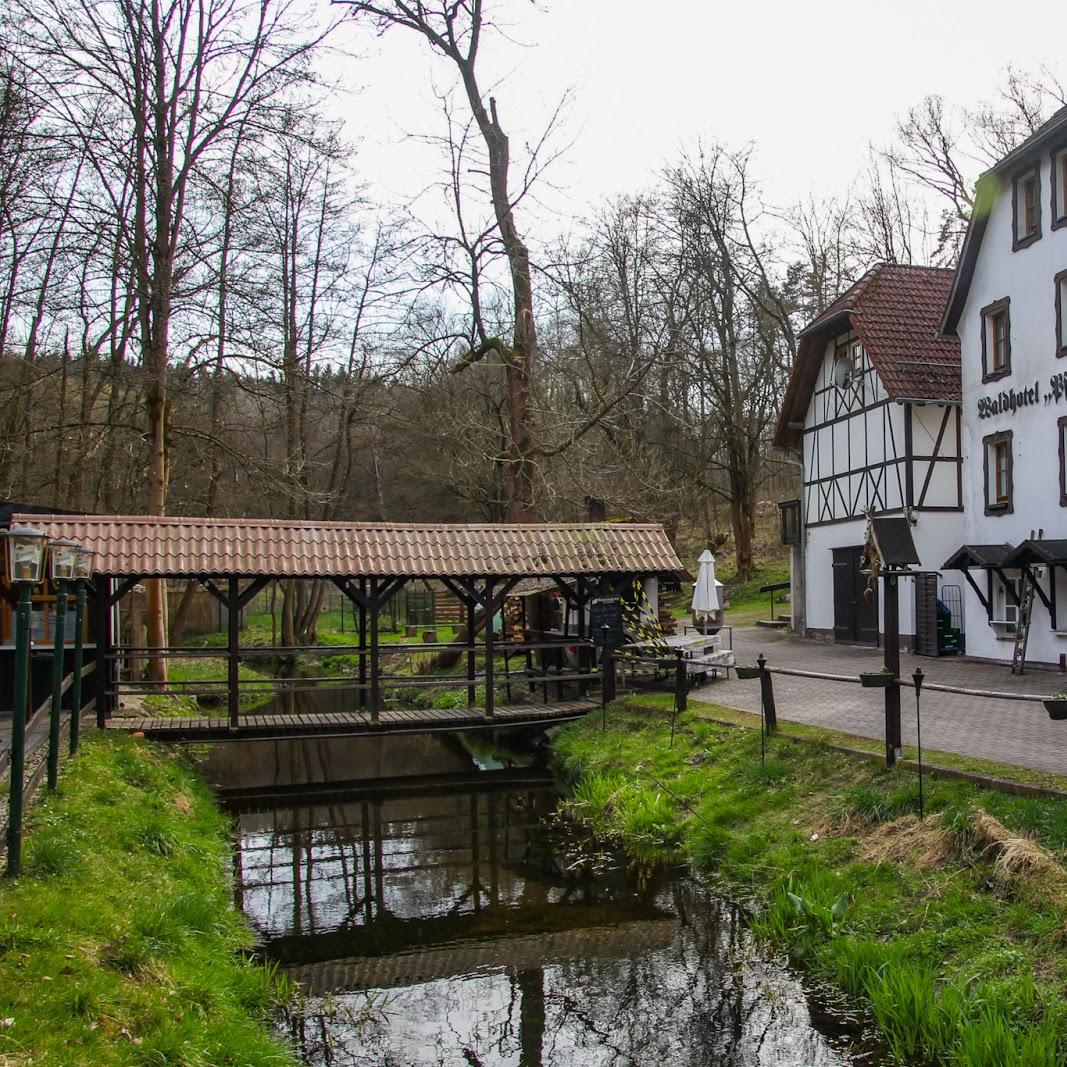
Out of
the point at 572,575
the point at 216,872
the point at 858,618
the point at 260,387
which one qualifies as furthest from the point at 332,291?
the point at 216,872

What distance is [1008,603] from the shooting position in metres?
18.9

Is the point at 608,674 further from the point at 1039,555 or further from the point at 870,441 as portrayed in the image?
the point at 870,441

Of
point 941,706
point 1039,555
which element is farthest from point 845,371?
point 941,706

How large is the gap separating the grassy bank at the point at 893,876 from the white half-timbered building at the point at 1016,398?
8.58 m

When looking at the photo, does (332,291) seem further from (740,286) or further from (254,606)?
(254,606)

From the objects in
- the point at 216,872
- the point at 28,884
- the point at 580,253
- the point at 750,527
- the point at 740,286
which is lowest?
the point at 216,872

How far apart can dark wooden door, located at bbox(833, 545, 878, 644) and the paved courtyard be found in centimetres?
149

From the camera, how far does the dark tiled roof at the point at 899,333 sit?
866 inches

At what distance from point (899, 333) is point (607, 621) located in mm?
11516

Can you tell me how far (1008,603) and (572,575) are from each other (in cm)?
890

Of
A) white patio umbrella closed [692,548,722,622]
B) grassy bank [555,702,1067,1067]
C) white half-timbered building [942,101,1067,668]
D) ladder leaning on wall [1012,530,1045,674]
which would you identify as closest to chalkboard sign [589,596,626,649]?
grassy bank [555,702,1067,1067]

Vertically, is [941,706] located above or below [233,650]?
below

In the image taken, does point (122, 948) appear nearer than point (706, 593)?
Yes

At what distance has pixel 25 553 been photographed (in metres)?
6.68
